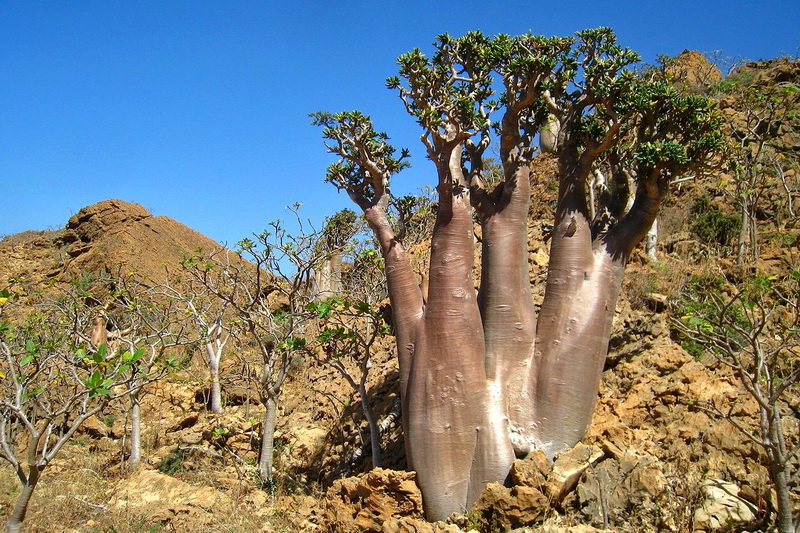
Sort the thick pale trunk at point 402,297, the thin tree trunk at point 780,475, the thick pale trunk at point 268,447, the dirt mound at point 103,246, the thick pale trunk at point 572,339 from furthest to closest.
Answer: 1. the dirt mound at point 103,246
2. the thick pale trunk at point 268,447
3. the thick pale trunk at point 402,297
4. the thick pale trunk at point 572,339
5. the thin tree trunk at point 780,475

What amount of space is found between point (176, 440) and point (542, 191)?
766 cm

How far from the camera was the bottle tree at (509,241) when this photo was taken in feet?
14.2

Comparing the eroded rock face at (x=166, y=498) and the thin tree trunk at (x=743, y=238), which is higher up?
the thin tree trunk at (x=743, y=238)

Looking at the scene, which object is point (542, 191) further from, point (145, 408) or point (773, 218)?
point (145, 408)

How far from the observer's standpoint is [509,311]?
465 centimetres

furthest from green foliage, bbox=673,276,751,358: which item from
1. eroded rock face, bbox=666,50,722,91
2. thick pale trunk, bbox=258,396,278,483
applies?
eroded rock face, bbox=666,50,722,91

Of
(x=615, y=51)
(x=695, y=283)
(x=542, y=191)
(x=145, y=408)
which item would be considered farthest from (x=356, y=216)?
(x=615, y=51)

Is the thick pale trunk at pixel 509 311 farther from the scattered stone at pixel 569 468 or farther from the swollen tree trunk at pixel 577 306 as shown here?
the scattered stone at pixel 569 468

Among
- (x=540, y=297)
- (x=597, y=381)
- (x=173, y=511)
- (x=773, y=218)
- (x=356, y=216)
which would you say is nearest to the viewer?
(x=597, y=381)

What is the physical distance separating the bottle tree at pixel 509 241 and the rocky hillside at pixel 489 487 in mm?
326

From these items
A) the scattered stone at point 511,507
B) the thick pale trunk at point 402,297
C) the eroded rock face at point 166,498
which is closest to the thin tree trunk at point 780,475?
the scattered stone at point 511,507

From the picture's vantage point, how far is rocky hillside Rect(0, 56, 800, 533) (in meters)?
3.94

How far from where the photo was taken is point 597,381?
4.48 m

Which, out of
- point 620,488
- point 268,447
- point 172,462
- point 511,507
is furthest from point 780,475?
point 172,462
